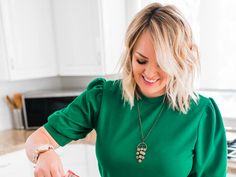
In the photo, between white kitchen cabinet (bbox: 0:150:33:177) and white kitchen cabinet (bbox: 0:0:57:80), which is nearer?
white kitchen cabinet (bbox: 0:150:33:177)

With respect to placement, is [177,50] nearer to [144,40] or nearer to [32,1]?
[144,40]

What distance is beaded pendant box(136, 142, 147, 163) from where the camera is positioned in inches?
36.3

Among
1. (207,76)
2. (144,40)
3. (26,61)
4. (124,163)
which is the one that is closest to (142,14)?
(144,40)

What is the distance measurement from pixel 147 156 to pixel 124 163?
0.08m

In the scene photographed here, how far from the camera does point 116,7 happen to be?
2.20 m

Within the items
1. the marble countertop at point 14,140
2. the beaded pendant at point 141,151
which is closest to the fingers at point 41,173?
the beaded pendant at point 141,151

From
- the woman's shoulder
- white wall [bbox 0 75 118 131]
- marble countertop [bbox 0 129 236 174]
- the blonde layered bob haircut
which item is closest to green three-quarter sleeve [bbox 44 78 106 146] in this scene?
the blonde layered bob haircut

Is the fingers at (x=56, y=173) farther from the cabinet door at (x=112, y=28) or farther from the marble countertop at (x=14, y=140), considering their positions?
the cabinet door at (x=112, y=28)

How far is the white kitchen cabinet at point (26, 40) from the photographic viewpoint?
202 centimetres

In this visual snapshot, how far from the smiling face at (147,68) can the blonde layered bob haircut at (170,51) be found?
2 cm

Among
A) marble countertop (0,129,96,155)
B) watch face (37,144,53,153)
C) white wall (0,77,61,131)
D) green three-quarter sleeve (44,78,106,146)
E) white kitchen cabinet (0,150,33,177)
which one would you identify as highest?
green three-quarter sleeve (44,78,106,146)

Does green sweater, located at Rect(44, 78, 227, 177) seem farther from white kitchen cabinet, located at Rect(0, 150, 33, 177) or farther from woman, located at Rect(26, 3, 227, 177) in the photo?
white kitchen cabinet, located at Rect(0, 150, 33, 177)

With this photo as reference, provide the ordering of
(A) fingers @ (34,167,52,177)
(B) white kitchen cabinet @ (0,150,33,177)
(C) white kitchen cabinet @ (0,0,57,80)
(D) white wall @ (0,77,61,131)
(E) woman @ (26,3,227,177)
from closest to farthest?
(A) fingers @ (34,167,52,177)
(E) woman @ (26,3,227,177)
(B) white kitchen cabinet @ (0,150,33,177)
(C) white kitchen cabinet @ (0,0,57,80)
(D) white wall @ (0,77,61,131)

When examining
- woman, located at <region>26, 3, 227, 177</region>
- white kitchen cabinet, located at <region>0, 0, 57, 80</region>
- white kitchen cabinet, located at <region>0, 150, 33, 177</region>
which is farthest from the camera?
white kitchen cabinet, located at <region>0, 0, 57, 80</region>
